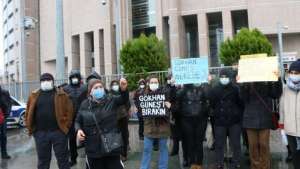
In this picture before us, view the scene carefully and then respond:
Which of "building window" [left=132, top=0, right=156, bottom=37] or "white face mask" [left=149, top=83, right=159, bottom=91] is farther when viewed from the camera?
"building window" [left=132, top=0, right=156, bottom=37]

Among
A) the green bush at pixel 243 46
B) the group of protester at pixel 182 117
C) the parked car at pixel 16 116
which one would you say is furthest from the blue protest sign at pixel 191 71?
the green bush at pixel 243 46

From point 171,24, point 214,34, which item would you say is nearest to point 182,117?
point 171,24

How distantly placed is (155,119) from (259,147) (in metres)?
1.79

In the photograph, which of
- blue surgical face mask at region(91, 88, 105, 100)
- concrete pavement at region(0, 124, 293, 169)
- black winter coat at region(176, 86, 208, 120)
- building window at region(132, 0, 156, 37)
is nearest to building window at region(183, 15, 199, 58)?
building window at region(132, 0, 156, 37)

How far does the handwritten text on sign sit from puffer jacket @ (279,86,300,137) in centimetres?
201

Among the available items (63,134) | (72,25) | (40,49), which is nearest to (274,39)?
(72,25)

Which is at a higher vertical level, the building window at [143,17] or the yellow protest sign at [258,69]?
the building window at [143,17]

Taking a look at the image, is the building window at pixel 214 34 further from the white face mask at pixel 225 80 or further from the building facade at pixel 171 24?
the white face mask at pixel 225 80

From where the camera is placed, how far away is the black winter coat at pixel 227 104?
315 inches

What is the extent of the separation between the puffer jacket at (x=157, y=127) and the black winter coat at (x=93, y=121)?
173 centimetres

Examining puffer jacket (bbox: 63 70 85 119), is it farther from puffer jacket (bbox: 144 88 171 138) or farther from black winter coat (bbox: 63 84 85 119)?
puffer jacket (bbox: 144 88 171 138)

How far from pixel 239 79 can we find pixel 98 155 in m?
2.70

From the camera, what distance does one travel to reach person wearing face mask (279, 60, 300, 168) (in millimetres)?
6562

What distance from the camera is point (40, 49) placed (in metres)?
58.0
